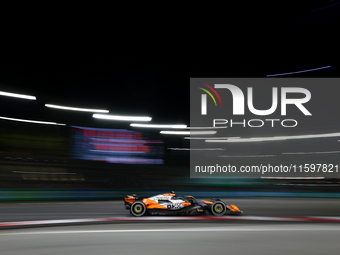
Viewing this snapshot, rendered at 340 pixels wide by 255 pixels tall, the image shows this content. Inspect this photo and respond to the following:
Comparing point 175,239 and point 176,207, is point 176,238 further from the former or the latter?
point 176,207

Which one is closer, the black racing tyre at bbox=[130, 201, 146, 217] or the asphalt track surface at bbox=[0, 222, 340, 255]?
the asphalt track surface at bbox=[0, 222, 340, 255]

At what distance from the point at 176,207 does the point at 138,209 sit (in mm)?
1138

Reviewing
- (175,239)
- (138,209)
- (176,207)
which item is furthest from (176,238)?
(138,209)

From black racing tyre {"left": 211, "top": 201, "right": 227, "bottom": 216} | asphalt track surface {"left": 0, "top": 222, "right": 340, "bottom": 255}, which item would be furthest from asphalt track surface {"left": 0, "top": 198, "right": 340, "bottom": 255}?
black racing tyre {"left": 211, "top": 201, "right": 227, "bottom": 216}

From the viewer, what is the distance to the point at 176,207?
31.0 ft

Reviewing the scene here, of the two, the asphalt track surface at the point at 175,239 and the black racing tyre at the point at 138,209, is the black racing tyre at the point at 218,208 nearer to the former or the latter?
the asphalt track surface at the point at 175,239

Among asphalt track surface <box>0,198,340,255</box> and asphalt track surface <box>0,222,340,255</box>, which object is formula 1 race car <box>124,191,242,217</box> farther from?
asphalt track surface <box>0,222,340,255</box>

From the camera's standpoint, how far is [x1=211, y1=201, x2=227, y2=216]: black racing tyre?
9.47m

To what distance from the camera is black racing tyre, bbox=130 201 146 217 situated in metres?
9.54

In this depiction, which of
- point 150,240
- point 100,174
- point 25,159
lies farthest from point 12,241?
point 100,174

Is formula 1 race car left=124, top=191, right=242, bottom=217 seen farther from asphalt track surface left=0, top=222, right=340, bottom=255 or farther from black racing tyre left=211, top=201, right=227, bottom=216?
asphalt track surface left=0, top=222, right=340, bottom=255

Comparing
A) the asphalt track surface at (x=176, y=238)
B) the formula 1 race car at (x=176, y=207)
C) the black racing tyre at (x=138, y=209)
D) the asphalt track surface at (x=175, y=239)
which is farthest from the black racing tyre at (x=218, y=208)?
the black racing tyre at (x=138, y=209)

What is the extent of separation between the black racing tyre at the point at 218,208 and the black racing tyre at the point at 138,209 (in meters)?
2.05

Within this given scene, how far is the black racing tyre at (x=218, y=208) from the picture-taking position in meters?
9.47
